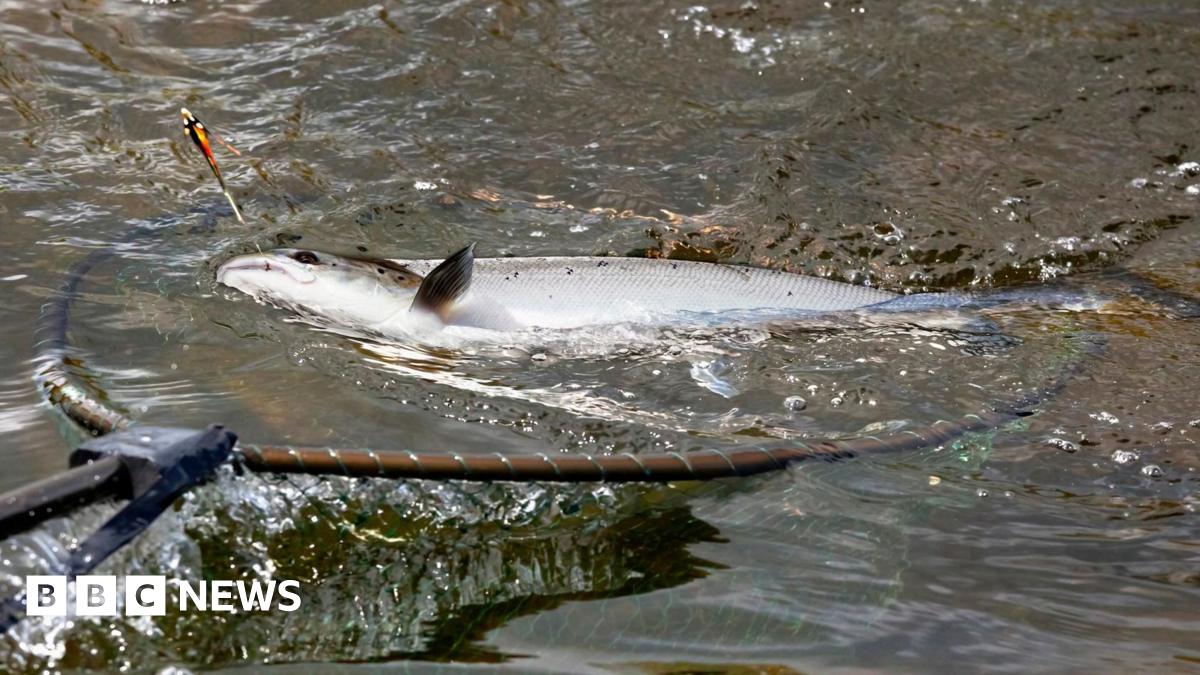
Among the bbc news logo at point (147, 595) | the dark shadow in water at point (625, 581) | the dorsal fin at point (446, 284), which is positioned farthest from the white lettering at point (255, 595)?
the dorsal fin at point (446, 284)

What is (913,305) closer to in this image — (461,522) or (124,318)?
(461,522)

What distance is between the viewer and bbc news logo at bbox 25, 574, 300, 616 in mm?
2402

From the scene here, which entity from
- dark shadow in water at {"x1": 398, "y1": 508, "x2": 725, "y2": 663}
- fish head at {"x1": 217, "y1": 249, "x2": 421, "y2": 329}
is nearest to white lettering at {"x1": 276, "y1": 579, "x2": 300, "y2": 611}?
dark shadow in water at {"x1": 398, "y1": 508, "x2": 725, "y2": 663}

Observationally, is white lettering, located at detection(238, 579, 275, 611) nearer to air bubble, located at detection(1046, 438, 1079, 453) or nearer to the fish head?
the fish head

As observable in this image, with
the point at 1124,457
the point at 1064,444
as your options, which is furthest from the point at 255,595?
the point at 1124,457

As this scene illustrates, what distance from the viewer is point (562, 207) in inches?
237

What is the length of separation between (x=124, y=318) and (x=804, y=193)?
10.7 ft

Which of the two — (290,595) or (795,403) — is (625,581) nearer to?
(290,595)

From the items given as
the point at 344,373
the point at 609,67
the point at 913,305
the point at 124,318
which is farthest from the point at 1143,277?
the point at 124,318

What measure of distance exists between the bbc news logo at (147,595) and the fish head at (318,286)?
1920 mm

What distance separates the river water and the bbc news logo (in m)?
0.04

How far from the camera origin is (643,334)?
182 inches

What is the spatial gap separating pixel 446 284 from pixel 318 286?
1.69 feet

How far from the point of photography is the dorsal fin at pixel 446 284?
445 centimetres
